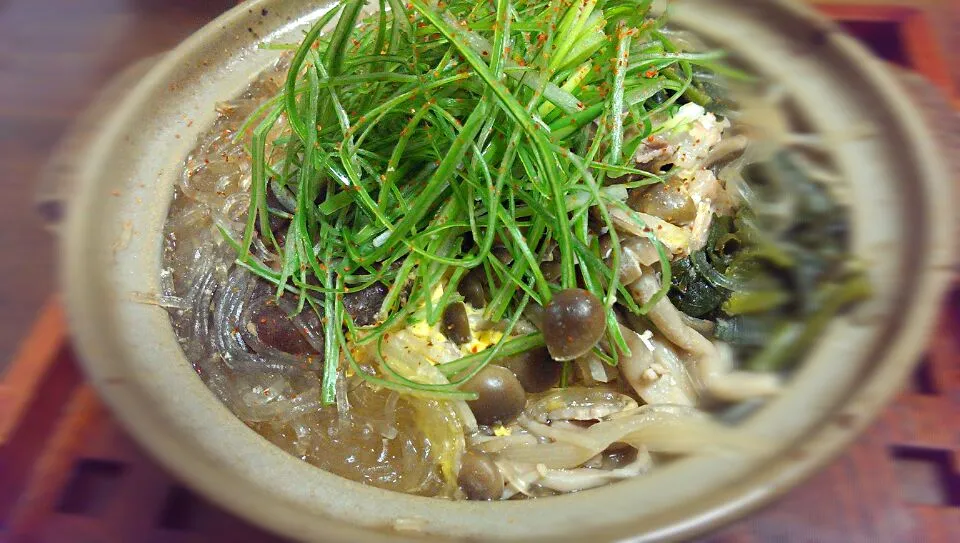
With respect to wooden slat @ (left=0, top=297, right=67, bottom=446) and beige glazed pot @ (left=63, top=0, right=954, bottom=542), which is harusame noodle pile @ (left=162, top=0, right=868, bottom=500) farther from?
wooden slat @ (left=0, top=297, right=67, bottom=446)

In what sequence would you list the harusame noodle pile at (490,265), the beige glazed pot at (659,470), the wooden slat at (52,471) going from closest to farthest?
the beige glazed pot at (659,470) < the harusame noodle pile at (490,265) < the wooden slat at (52,471)

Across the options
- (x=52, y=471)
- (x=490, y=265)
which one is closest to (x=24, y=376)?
(x=52, y=471)

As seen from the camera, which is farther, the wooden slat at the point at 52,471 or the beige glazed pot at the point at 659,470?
the wooden slat at the point at 52,471

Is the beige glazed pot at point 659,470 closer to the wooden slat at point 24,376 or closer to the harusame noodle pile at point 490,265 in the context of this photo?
the harusame noodle pile at point 490,265

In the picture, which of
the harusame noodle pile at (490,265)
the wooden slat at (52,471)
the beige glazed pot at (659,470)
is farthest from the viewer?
the wooden slat at (52,471)

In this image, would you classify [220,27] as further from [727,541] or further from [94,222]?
[727,541]

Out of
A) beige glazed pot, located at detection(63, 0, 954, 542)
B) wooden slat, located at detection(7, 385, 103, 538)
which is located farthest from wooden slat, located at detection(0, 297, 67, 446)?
beige glazed pot, located at detection(63, 0, 954, 542)

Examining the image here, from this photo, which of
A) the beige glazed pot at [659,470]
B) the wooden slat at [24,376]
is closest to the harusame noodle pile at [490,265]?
the beige glazed pot at [659,470]
